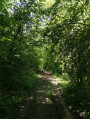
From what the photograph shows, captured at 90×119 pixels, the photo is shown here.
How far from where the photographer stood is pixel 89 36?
403cm

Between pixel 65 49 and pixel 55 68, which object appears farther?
pixel 55 68

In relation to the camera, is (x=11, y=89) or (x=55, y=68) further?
(x=11, y=89)

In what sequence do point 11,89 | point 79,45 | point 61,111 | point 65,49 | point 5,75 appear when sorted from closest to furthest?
point 79,45 < point 65,49 < point 61,111 < point 5,75 < point 11,89

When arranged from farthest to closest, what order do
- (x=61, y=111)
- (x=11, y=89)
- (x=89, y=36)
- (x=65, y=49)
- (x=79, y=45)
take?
(x=11, y=89) → (x=61, y=111) → (x=65, y=49) → (x=79, y=45) → (x=89, y=36)

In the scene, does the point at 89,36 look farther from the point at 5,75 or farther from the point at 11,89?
the point at 11,89

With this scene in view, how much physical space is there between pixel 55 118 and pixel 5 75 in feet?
16.2

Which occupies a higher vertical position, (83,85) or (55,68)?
(55,68)

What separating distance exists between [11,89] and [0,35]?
16.8 ft

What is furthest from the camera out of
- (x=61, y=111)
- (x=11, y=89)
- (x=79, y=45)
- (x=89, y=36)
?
(x=11, y=89)

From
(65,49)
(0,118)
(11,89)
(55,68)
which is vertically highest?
(65,49)

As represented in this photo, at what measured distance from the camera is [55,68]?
5348mm

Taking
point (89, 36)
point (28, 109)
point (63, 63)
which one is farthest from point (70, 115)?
point (89, 36)

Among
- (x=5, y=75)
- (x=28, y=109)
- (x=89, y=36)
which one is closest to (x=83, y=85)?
(x=89, y=36)

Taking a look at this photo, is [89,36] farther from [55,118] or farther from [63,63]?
[55,118]
